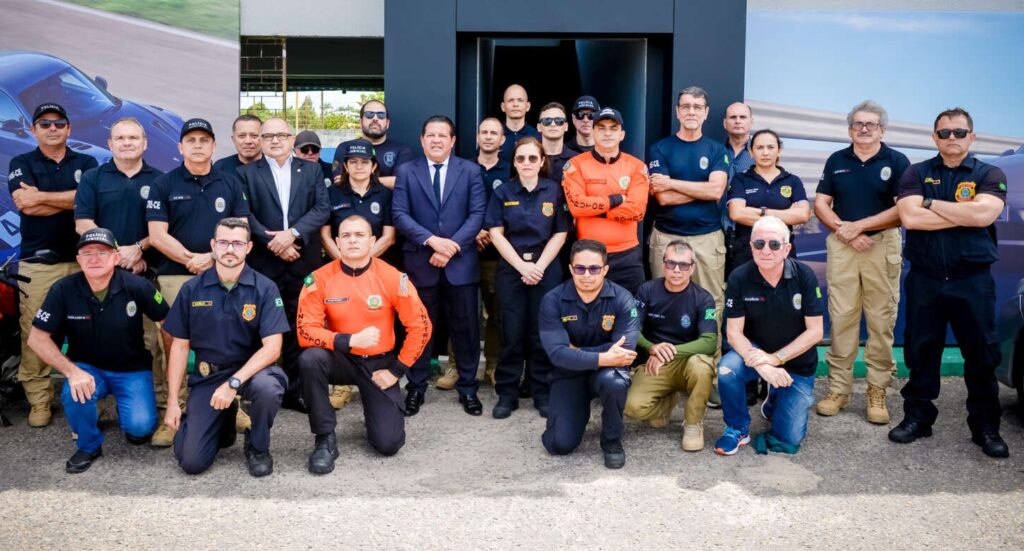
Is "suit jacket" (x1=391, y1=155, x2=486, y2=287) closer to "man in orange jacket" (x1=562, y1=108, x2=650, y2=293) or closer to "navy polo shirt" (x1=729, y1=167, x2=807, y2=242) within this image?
"man in orange jacket" (x1=562, y1=108, x2=650, y2=293)

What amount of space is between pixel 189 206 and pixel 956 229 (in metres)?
4.32

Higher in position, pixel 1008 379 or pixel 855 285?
pixel 855 285

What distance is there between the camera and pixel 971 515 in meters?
3.69

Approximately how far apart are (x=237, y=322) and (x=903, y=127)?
212 inches

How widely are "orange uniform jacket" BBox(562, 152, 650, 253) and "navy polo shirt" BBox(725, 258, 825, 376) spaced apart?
2.53ft

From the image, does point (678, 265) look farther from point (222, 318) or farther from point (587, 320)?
point (222, 318)

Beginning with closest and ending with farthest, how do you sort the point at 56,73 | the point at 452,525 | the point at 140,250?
the point at 452,525
the point at 140,250
the point at 56,73

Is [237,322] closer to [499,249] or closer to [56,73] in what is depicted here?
[499,249]

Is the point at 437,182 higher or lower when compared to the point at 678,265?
higher

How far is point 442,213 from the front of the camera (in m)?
5.23

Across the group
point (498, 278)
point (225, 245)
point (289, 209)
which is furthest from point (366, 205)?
point (225, 245)

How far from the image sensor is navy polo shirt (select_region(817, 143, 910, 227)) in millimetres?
5004

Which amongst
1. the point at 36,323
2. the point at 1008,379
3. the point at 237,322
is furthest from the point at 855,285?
the point at 36,323

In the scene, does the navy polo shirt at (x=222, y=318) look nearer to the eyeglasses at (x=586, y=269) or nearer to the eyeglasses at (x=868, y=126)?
the eyeglasses at (x=586, y=269)
